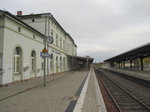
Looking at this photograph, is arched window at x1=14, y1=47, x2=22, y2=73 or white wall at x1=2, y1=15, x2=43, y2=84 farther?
arched window at x1=14, y1=47, x2=22, y2=73

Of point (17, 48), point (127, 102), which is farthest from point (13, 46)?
point (127, 102)

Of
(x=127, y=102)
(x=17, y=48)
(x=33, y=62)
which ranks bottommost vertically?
(x=127, y=102)

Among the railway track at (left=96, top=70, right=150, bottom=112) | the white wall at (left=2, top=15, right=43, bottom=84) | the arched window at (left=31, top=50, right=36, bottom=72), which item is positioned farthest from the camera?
the arched window at (left=31, top=50, right=36, bottom=72)

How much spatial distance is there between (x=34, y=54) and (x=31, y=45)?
1610 mm

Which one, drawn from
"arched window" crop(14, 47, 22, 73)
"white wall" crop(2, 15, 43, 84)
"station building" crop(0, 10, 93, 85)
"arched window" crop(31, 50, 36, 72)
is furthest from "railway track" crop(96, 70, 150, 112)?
"arched window" crop(31, 50, 36, 72)

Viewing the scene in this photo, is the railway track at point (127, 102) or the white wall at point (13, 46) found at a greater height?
the white wall at point (13, 46)

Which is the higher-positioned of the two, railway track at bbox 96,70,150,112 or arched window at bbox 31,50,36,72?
arched window at bbox 31,50,36,72

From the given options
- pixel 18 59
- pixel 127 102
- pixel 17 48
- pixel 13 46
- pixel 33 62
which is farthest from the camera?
pixel 33 62

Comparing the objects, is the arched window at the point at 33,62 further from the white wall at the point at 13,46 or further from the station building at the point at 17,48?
the white wall at the point at 13,46

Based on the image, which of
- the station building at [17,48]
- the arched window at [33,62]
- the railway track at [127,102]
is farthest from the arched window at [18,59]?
the railway track at [127,102]

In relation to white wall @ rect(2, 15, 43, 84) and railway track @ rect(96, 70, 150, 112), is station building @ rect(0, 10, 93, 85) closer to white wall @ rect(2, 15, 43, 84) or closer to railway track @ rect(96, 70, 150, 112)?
white wall @ rect(2, 15, 43, 84)

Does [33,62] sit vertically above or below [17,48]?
below

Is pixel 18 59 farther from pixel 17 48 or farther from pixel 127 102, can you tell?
pixel 127 102

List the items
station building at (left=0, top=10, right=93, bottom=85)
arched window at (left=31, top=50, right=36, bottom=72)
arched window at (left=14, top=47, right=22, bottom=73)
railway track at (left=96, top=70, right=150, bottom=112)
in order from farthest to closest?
arched window at (left=31, top=50, right=36, bottom=72)
arched window at (left=14, top=47, right=22, bottom=73)
station building at (left=0, top=10, right=93, bottom=85)
railway track at (left=96, top=70, right=150, bottom=112)
